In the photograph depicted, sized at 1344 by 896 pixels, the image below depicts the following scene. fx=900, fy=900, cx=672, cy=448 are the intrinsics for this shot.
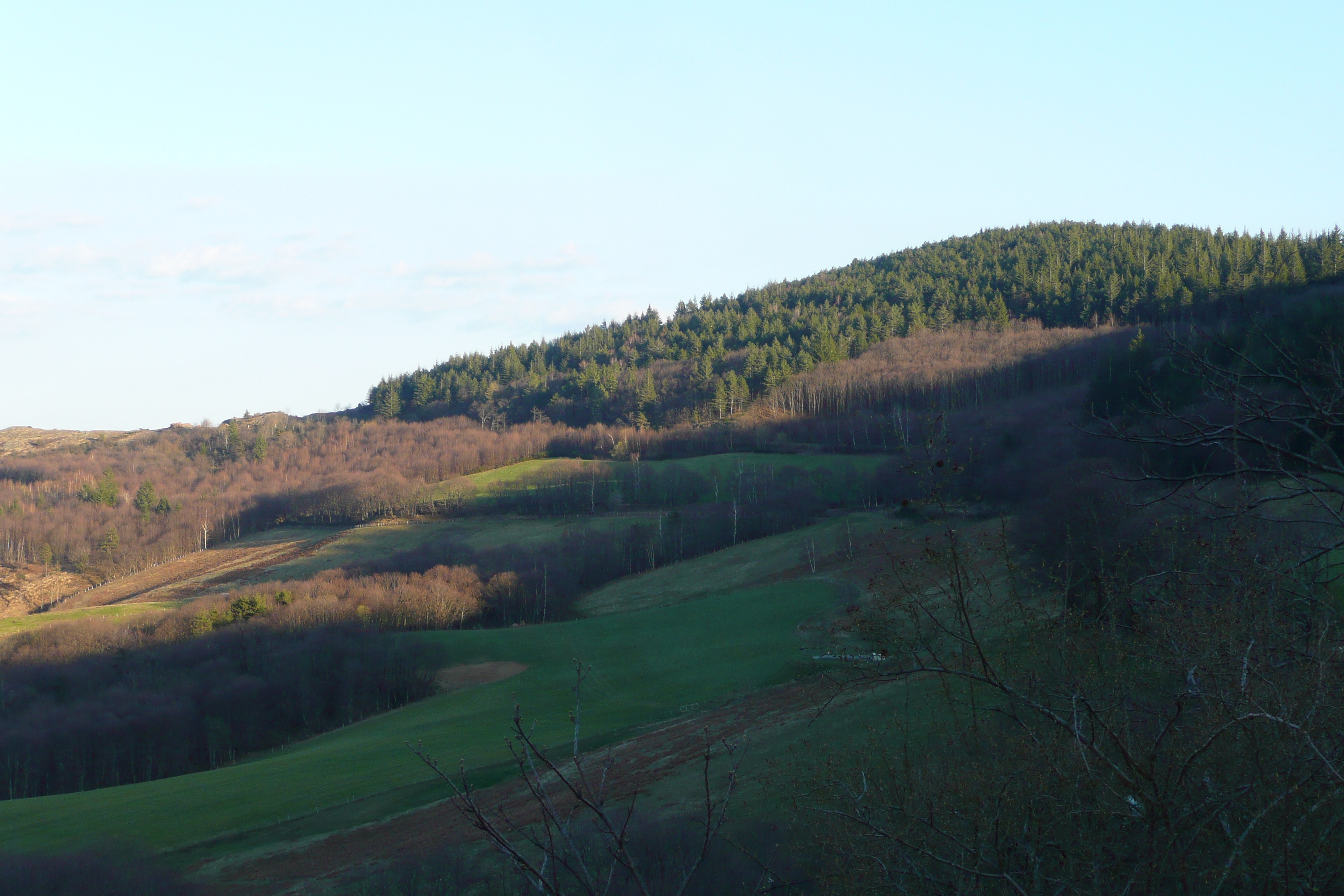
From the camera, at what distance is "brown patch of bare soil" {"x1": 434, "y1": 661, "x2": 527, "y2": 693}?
58.4 m

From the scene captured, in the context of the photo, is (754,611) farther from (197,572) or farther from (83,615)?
(197,572)

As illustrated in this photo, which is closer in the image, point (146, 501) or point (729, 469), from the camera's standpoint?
point (729, 469)

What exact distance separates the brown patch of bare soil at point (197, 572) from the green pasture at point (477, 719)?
44037mm

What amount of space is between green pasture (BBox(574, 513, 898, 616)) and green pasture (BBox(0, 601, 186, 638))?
38.4 metres

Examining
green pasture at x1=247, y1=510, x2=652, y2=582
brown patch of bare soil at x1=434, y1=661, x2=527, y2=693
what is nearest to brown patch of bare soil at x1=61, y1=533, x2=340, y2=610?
green pasture at x1=247, y1=510, x2=652, y2=582

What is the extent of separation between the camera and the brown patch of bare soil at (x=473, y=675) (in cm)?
5841

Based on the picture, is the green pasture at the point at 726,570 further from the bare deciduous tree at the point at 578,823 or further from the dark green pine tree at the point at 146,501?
the dark green pine tree at the point at 146,501

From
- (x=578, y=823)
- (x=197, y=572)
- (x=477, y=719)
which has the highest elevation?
(x=578, y=823)

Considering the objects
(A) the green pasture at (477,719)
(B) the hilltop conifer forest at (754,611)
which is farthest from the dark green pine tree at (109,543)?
(A) the green pasture at (477,719)

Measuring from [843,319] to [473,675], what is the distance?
124714mm

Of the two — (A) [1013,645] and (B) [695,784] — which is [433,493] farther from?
(A) [1013,645]

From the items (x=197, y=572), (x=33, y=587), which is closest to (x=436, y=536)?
(x=197, y=572)

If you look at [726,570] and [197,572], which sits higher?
[197,572]

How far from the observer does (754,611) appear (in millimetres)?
63406
